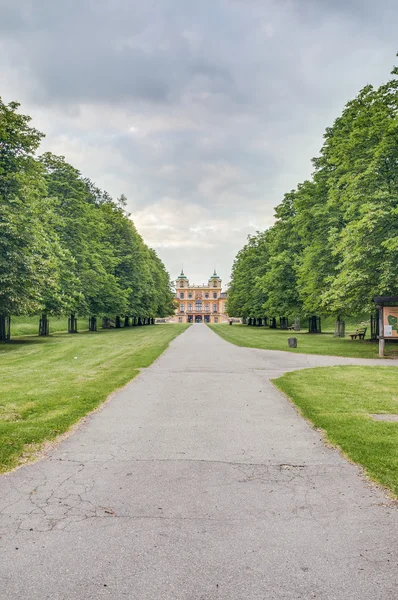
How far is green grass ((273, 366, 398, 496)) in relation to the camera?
527 cm

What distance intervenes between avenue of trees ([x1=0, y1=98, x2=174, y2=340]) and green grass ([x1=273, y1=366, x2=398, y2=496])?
48.0 feet

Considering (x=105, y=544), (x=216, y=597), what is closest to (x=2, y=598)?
(x=105, y=544)

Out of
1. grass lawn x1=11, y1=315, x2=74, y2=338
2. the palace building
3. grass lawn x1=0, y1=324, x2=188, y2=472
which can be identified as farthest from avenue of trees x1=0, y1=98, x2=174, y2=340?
the palace building

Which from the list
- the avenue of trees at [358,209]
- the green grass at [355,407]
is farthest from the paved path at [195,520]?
the avenue of trees at [358,209]

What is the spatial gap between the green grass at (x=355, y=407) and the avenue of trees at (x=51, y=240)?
14.6 meters

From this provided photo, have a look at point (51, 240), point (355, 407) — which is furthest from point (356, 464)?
point (51, 240)

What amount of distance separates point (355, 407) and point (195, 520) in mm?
5361

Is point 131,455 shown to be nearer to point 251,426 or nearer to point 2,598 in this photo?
point 251,426

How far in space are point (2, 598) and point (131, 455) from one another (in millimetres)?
2839

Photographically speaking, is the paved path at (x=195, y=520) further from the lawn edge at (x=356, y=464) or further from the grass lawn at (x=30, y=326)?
the grass lawn at (x=30, y=326)

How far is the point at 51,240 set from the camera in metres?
28.2

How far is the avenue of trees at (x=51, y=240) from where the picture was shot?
786 inches

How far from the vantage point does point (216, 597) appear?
2.75 metres

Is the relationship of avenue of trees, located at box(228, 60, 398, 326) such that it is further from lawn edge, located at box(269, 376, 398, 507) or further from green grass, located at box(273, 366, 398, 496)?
lawn edge, located at box(269, 376, 398, 507)
